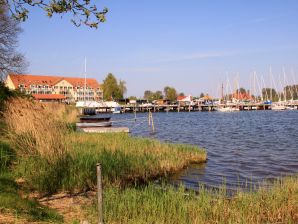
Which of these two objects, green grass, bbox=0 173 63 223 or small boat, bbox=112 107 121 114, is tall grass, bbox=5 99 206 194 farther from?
small boat, bbox=112 107 121 114

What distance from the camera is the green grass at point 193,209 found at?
7934 mm

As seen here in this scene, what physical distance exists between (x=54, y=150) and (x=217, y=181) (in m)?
7.52

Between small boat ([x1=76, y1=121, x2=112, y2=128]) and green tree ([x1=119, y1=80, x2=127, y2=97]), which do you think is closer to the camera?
small boat ([x1=76, y1=121, x2=112, y2=128])

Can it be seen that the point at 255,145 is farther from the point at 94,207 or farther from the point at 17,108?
the point at 94,207

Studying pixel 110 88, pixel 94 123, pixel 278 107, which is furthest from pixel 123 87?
pixel 94 123

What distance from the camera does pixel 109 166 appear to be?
13.1m

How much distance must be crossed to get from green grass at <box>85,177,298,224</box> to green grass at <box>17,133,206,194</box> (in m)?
1.98

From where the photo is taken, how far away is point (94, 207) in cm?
848

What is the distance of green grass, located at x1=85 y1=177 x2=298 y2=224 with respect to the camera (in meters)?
7.93

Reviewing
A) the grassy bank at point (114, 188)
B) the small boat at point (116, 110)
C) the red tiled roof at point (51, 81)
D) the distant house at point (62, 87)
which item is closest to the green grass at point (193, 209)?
the grassy bank at point (114, 188)

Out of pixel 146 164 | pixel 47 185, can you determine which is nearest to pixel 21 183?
pixel 47 185

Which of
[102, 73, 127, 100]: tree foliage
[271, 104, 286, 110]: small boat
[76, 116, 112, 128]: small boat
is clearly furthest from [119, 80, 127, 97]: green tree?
[76, 116, 112, 128]: small boat

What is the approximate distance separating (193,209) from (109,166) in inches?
210

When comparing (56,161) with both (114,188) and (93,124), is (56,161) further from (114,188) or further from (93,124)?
(93,124)
